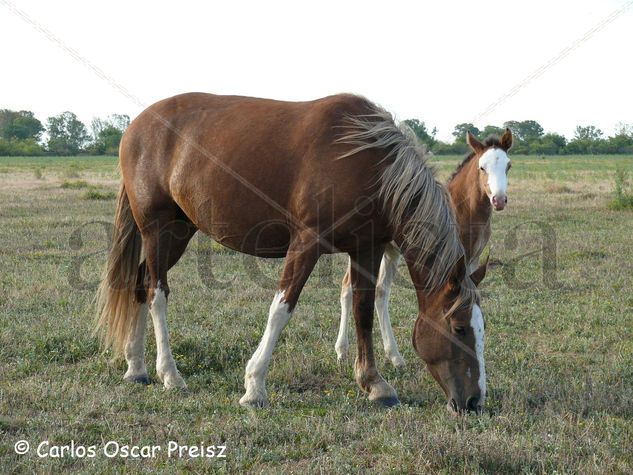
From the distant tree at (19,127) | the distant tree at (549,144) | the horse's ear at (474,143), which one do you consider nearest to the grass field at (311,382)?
the horse's ear at (474,143)

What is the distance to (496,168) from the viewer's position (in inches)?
286

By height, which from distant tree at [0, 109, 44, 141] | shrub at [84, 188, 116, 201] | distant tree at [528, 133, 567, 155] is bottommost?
shrub at [84, 188, 116, 201]

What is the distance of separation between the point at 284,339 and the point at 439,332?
2266 millimetres

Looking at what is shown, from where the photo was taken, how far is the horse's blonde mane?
4.54 meters

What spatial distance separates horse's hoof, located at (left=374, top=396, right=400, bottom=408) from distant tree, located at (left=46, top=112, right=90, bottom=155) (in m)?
38.0

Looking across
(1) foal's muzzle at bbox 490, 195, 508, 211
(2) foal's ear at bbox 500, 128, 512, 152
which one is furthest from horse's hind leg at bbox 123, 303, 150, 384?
(2) foal's ear at bbox 500, 128, 512, 152

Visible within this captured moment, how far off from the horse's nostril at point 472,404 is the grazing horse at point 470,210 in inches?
58.2

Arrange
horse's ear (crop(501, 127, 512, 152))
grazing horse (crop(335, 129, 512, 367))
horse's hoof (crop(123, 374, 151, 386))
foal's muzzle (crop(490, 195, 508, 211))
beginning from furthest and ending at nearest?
horse's ear (crop(501, 127, 512, 152)) < foal's muzzle (crop(490, 195, 508, 211)) < grazing horse (crop(335, 129, 512, 367)) < horse's hoof (crop(123, 374, 151, 386))

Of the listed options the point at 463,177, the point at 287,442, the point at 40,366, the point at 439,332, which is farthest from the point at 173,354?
the point at 463,177

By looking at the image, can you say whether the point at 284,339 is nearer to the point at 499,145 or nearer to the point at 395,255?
the point at 395,255

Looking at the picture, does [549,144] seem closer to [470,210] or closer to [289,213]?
[470,210]

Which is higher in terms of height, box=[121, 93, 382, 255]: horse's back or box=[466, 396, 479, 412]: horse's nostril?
box=[121, 93, 382, 255]: horse's back

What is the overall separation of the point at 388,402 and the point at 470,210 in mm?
2974

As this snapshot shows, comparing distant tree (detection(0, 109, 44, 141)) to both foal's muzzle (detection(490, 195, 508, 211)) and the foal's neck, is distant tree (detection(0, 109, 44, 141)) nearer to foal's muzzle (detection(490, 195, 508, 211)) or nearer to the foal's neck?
the foal's neck
